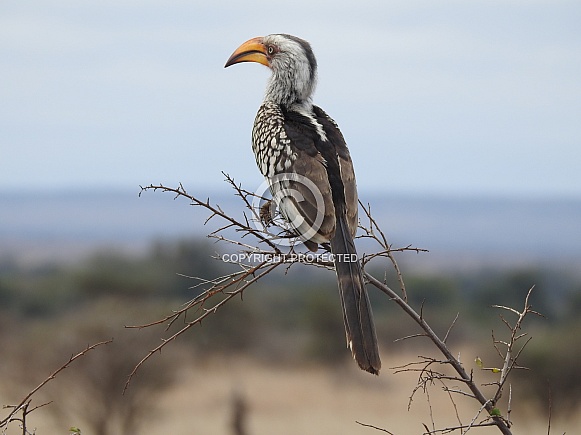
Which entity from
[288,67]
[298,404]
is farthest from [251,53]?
[298,404]

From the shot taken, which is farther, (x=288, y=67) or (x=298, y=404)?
(x=298, y=404)

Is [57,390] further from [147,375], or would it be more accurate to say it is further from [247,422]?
[247,422]

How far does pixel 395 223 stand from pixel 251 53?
126794 millimetres

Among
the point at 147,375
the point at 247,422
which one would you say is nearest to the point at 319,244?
the point at 147,375

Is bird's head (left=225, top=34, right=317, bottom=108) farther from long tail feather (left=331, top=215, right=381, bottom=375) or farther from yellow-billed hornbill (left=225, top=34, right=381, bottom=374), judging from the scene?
long tail feather (left=331, top=215, right=381, bottom=375)

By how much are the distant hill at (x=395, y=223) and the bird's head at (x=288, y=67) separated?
88.3 meters

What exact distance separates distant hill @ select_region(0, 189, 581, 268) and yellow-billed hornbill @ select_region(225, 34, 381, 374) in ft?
290

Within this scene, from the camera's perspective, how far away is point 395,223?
131 m

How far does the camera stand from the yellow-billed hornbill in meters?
3.96

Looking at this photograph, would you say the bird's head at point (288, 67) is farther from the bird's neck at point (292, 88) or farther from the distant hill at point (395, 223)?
the distant hill at point (395, 223)

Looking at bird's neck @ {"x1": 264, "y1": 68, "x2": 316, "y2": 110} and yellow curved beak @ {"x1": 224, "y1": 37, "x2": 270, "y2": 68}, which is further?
yellow curved beak @ {"x1": 224, "y1": 37, "x2": 270, "y2": 68}

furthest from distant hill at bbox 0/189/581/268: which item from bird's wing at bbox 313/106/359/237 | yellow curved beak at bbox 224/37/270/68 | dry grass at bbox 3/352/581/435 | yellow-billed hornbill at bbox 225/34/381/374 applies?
bird's wing at bbox 313/106/359/237

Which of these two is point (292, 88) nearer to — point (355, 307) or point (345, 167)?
point (345, 167)

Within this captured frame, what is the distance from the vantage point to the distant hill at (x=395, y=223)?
11012 cm
